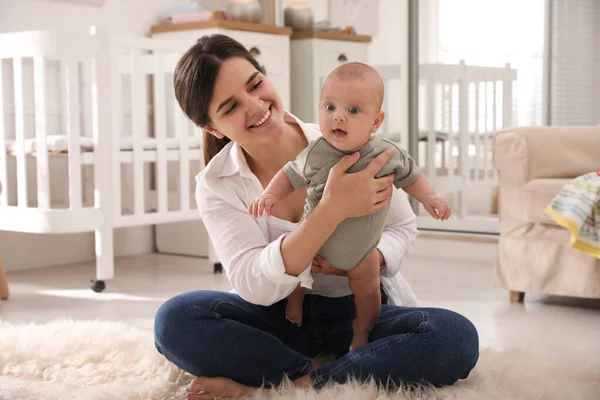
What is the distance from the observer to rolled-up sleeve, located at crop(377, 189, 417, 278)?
1.63 m

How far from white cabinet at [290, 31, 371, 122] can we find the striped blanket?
1.99 metres

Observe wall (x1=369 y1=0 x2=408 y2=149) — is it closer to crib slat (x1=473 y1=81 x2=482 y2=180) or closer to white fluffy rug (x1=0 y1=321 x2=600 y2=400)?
crib slat (x1=473 y1=81 x2=482 y2=180)

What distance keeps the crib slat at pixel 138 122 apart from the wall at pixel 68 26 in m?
0.61

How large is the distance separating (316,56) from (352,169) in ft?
9.03

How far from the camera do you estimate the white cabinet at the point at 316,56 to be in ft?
13.5

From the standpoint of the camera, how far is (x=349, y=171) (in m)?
1.46

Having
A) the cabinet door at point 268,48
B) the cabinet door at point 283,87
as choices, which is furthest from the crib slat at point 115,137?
the cabinet door at point 283,87

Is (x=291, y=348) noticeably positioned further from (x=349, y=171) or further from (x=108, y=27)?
(x=108, y=27)

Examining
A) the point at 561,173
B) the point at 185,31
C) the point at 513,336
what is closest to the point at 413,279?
the point at 561,173

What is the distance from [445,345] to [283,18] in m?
3.07

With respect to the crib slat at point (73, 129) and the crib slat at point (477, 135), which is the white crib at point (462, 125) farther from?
the crib slat at point (73, 129)

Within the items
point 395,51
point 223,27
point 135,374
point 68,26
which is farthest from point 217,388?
point 395,51

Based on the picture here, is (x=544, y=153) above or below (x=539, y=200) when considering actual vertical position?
→ above

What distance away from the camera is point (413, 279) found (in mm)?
3195
